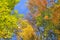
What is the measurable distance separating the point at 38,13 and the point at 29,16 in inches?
24.9

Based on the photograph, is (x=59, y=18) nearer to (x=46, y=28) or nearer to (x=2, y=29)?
(x=46, y=28)

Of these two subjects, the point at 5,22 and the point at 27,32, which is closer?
the point at 27,32

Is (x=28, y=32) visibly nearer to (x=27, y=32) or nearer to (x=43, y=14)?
(x=27, y=32)

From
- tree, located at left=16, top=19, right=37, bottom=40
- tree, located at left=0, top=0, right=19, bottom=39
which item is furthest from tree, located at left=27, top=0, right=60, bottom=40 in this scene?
tree, located at left=0, top=0, right=19, bottom=39

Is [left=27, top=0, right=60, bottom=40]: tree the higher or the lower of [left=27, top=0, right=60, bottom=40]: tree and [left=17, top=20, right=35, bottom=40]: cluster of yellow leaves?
the higher

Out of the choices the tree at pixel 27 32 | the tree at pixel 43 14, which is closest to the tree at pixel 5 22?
the tree at pixel 27 32

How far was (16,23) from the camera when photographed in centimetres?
1828

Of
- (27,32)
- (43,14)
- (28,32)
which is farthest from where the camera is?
(43,14)

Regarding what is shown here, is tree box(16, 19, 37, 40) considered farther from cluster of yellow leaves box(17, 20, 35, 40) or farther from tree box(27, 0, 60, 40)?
tree box(27, 0, 60, 40)

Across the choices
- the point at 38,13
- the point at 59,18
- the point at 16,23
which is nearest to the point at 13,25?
the point at 16,23

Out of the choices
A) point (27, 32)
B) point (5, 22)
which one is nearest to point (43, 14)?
point (27, 32)

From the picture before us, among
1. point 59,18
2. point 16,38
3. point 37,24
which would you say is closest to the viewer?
point 59,18

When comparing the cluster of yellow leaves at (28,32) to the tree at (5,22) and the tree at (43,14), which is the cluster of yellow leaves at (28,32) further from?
the tree at (5,22)

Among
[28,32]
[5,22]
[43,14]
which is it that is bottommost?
[28,32]
